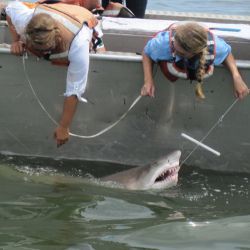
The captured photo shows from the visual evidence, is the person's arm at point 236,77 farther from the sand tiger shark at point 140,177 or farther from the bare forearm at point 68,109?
the bare forearm at point 68,109

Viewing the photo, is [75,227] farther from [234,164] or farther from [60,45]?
[234,164]

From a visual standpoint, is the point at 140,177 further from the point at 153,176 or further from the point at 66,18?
the point at 66,18

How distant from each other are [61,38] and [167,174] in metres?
1.30

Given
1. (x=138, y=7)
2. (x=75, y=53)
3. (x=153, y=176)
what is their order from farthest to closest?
(x=138, y=7), (x=153, y=176), (x=75, y=53)

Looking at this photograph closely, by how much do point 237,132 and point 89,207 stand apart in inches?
53.3

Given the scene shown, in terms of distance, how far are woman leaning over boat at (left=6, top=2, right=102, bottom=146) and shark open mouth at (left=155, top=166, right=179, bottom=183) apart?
2.53ft

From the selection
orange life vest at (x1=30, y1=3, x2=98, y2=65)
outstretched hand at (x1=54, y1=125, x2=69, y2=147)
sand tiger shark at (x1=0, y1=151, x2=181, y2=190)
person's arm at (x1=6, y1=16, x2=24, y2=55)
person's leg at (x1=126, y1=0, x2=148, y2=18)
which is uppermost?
orange life vest at (x1=30, y1=3, x2=98, y2=65)

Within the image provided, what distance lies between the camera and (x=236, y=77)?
4.57 m

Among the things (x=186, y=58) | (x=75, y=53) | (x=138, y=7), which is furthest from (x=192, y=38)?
(x=138, y=7)

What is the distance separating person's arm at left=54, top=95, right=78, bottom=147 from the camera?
467 centimetres

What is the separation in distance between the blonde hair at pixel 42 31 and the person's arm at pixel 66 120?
0.49 meters

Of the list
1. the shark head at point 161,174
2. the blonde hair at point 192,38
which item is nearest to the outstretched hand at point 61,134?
the shark head at point 161,174

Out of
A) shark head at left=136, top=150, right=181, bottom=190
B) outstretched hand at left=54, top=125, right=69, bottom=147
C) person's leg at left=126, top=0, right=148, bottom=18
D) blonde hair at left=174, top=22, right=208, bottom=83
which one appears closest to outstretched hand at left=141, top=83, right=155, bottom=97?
blonde hair at left=174, top=22, right=208, bottom=83

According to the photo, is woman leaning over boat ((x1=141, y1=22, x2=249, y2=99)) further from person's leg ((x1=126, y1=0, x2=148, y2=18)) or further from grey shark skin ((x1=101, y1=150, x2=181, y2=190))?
person's leg ((x1=126, y1=0, x2=148, y2=18))
